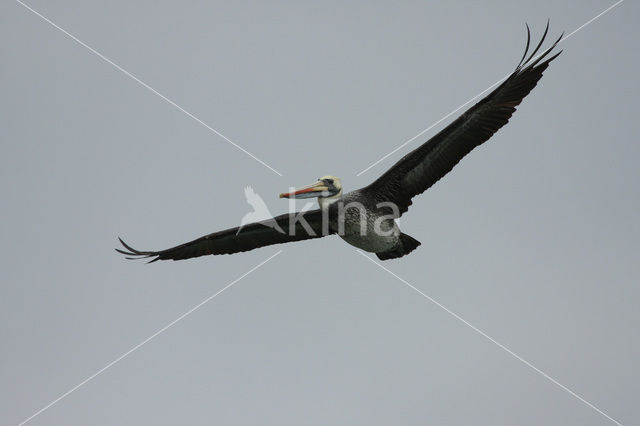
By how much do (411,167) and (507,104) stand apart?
1.63 m

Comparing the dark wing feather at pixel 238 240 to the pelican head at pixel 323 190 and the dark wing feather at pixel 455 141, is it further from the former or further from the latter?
the dark wing feather at pixel 455 141

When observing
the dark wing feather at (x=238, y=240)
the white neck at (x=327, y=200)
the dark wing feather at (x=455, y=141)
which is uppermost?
the dark wing feather at (x=455, y=141)

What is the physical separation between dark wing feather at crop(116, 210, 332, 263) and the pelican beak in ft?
1.43

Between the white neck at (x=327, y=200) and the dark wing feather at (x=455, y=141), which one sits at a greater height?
the dark wing feather at (x=455, y=141)

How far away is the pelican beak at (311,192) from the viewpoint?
15.3 metres

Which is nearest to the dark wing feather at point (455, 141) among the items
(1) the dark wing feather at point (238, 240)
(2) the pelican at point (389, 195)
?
(2) the pelican at point (389, 195)

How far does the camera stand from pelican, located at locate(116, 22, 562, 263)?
1408 cm

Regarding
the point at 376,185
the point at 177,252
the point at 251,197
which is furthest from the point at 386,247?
the point at 177,252

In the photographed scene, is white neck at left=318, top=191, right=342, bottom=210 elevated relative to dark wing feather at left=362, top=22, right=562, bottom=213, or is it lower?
lower

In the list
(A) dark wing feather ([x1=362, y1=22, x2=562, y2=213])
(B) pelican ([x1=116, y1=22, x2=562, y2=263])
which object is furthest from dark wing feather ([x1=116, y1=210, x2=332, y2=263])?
(A) dark wing feather ([x1=362, y1=22, x2=562, y2=213])

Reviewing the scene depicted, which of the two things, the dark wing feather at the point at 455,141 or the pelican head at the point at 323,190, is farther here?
the pelican head at the point at 323,190

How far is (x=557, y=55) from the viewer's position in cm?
1366

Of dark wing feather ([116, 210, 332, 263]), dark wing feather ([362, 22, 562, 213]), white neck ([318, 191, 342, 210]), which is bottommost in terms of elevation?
dark wing feather ([116, 210, 332, 263])

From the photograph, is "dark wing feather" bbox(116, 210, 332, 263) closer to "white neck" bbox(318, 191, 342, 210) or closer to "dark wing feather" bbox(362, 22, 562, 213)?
"white neck" bbox(318, 191, 342, 210)
